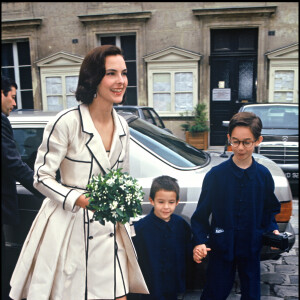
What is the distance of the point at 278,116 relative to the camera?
24.1 feet

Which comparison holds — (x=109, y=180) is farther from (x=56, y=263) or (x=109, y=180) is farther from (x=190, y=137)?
(x=190, y=137)

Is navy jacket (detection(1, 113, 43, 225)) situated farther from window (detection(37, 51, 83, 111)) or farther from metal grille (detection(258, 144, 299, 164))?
window (detection(37, 51, 83, 111))

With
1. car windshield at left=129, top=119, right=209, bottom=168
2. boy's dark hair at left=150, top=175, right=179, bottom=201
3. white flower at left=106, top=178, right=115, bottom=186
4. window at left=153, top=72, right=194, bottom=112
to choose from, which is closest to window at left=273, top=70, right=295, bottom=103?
window at left=153, top=72, right=194, bottom=112

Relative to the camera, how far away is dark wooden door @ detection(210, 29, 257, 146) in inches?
481

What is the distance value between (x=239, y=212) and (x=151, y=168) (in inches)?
37.5

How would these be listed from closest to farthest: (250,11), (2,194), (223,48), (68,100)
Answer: (2,194) → (250,11) → (223,48) → (68,100)

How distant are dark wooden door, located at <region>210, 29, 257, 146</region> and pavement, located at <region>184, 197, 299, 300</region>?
8655 mm

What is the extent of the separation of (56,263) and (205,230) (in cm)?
101

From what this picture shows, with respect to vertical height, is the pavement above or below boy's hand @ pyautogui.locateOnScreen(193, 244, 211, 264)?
below

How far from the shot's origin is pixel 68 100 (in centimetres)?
1333

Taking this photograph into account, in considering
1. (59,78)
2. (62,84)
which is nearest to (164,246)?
(62,84)

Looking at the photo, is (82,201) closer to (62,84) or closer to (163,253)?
(163,253)

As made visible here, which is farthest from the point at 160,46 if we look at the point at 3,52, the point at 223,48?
the point at 3,52

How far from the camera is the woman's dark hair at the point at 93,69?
2.05m
